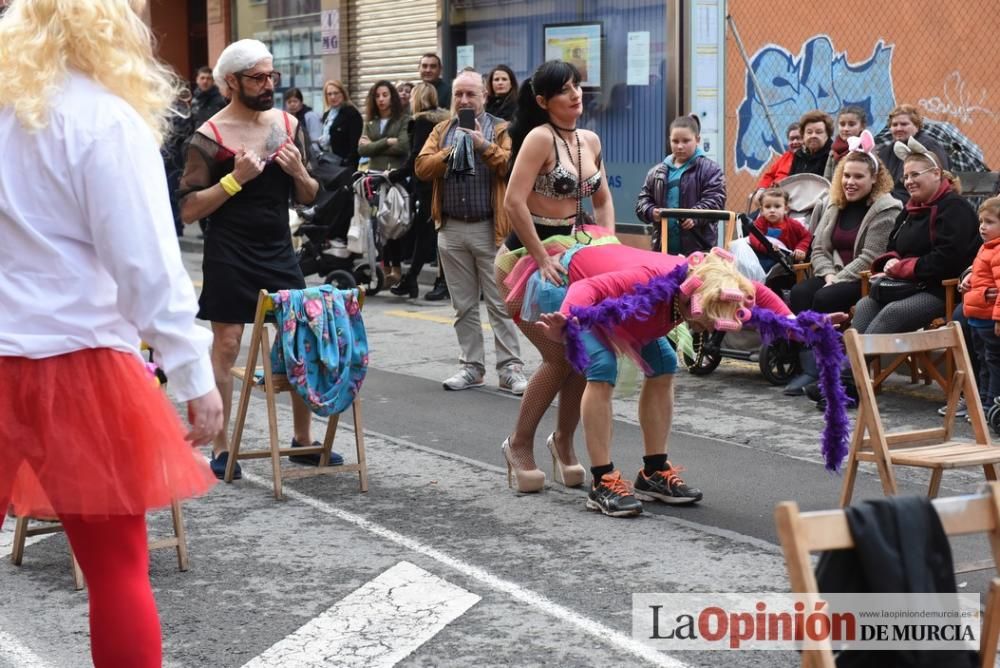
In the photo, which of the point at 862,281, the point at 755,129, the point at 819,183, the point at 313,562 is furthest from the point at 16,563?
the point at 755,129

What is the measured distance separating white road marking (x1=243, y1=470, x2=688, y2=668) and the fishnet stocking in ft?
2.79

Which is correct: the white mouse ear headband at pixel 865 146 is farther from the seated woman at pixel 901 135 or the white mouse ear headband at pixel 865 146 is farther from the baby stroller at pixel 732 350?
the baby stroller at pixel 732 350

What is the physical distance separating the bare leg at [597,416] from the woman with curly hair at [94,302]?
308 centimetres

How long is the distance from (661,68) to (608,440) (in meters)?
9.67

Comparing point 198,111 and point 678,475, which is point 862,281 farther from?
point 198,111

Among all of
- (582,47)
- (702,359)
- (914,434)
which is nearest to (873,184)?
(702,359)

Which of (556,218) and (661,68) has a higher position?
(661,68)

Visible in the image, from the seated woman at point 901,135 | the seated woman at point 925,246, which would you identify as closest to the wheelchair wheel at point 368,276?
the seated woman at point 901,135

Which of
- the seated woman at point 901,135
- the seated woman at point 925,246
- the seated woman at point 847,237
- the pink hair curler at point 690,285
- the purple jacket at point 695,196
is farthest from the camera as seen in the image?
the seated woman at point 901,135

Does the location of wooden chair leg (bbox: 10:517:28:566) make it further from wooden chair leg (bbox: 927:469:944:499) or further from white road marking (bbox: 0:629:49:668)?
wooden chair leg (bbox: 927:469:944:499)

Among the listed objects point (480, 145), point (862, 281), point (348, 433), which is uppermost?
point (480, 145)

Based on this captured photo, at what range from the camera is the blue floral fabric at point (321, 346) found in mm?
6719

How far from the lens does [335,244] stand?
14875 mm

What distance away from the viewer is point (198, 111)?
20.4 m
